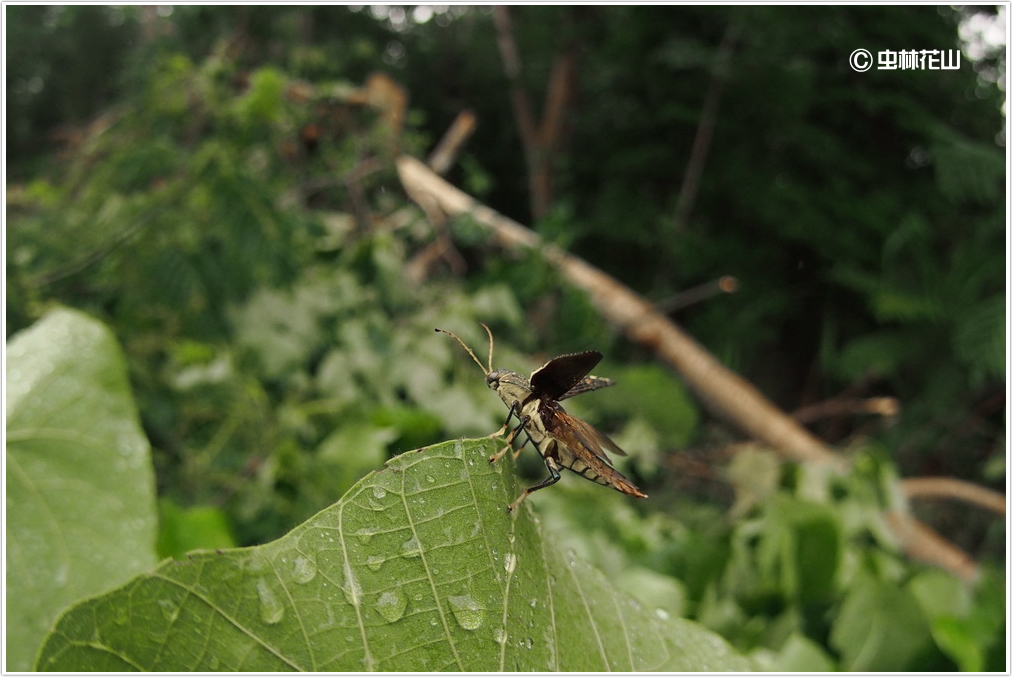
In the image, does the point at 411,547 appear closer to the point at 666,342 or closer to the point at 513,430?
the point at 513,430

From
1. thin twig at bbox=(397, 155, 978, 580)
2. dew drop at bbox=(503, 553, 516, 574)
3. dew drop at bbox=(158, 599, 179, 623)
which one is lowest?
thin twig at bbox=(397, 155, 978, 580)

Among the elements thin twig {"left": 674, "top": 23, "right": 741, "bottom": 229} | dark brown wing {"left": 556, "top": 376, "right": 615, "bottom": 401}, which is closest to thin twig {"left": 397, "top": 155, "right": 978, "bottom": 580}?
thin twig {"left": 674, "top": 23, "right": 741, "bottom": 229}

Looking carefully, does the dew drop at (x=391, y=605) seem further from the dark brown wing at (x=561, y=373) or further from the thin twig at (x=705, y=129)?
the thin twig at (x=705, y=129)

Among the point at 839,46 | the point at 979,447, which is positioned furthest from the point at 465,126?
the point at 979,447

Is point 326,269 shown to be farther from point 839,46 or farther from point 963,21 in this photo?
point 963,21

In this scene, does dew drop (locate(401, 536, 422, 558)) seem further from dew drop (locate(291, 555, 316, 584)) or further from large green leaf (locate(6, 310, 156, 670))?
large green leaf (locate(6, 310, 156, 670))

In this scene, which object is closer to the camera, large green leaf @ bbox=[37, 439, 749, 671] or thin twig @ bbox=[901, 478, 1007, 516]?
large green leaf @ bbox=[37, 439, 749, 671]

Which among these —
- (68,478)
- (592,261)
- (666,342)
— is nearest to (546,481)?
(68,478)

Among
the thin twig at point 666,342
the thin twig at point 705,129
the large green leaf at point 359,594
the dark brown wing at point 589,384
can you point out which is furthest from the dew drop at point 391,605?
the thin twig at point 705,129
